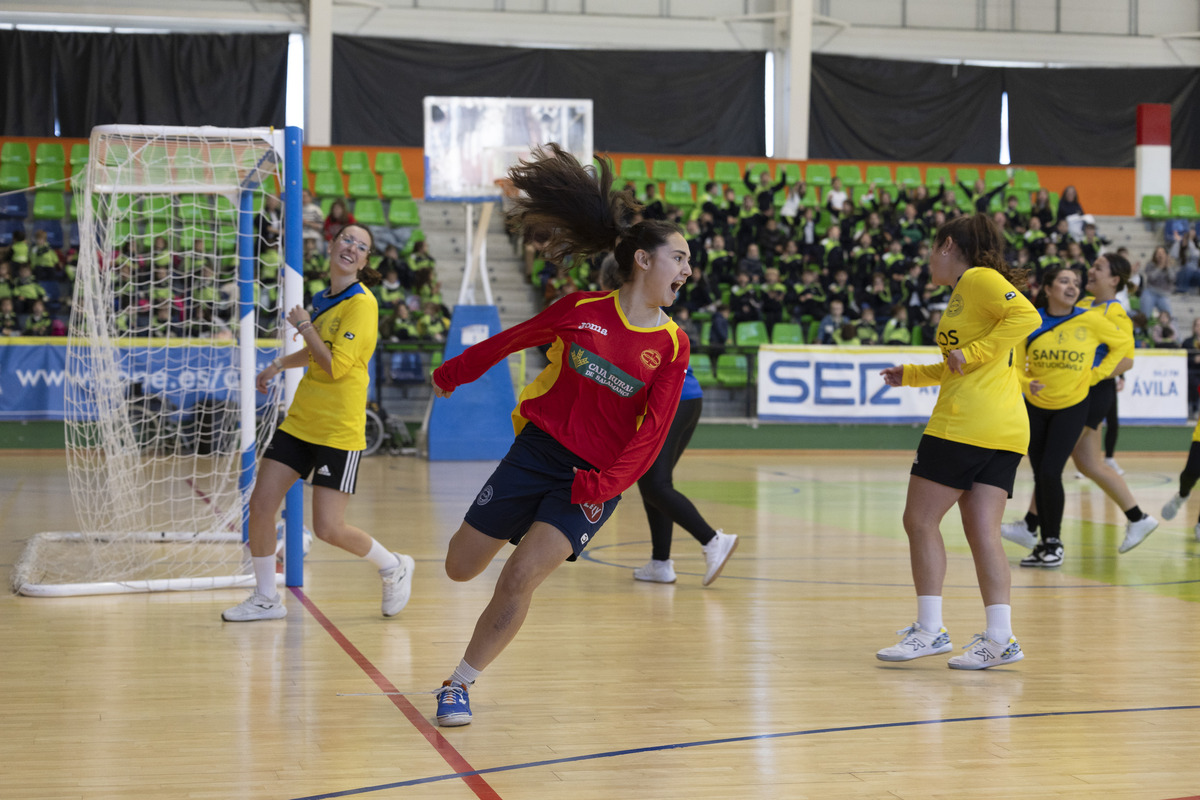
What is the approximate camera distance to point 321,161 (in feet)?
65.2

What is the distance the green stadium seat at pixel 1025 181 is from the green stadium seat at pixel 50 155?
54.5ft

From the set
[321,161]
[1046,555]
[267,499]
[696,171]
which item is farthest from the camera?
[696,171]

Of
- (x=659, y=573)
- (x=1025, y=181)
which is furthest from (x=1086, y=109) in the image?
(x=659, y=573)

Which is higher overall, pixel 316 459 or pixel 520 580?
pixel 316 459

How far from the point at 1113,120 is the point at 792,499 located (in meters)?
17.6

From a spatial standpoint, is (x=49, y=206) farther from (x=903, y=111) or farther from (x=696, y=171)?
(x=903, y=111)

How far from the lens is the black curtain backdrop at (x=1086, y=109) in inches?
961

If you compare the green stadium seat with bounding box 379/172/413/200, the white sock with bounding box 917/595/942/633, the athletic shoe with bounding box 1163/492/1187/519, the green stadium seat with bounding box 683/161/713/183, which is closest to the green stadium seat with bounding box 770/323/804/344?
the green stadium seat with bounding box 683/161/713/183

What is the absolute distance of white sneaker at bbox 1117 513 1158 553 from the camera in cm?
780

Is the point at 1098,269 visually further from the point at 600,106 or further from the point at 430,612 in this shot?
the point at 600,106

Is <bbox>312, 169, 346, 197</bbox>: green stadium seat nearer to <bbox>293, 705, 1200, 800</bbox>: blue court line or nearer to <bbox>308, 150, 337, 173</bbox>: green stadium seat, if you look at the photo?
<bbox>308, 150, 337, 173</bbox>: green stadium seat

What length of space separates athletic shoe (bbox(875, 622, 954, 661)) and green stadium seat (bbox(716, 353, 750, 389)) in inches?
432

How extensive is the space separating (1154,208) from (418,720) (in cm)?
2183

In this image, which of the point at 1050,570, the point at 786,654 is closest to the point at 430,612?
the point at 786,654
